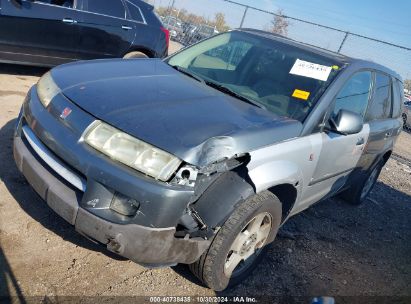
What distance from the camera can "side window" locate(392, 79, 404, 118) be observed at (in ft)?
16.4

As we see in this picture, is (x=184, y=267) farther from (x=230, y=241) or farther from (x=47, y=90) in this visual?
(x=47, y=90)

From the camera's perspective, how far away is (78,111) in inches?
98.0

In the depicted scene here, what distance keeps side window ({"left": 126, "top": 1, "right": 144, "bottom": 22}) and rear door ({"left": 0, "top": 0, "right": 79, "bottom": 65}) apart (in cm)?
103

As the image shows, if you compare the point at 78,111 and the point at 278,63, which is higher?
the point at 278,63

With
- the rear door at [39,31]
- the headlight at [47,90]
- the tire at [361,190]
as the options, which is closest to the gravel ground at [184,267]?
the tire at [361,190]

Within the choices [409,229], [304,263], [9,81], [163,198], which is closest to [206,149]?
[163,198]

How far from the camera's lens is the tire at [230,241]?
2553 millimetres

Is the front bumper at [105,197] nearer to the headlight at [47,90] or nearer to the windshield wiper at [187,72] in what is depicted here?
the headlight at [47,90]

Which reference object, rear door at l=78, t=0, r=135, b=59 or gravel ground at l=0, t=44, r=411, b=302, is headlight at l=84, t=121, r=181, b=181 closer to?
gravel ground at l=0, t=44, r=411, b=302

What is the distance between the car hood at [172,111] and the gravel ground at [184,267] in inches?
41.6

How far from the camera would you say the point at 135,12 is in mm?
6781

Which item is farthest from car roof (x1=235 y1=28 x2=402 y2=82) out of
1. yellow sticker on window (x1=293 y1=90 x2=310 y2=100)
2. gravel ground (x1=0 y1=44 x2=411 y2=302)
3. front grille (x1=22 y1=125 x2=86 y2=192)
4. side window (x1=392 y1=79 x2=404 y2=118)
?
front grille (x1=22 y1=125 x2=86 y2=192)

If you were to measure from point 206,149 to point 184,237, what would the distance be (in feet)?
1.81

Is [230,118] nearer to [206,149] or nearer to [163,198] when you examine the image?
[206,149]
